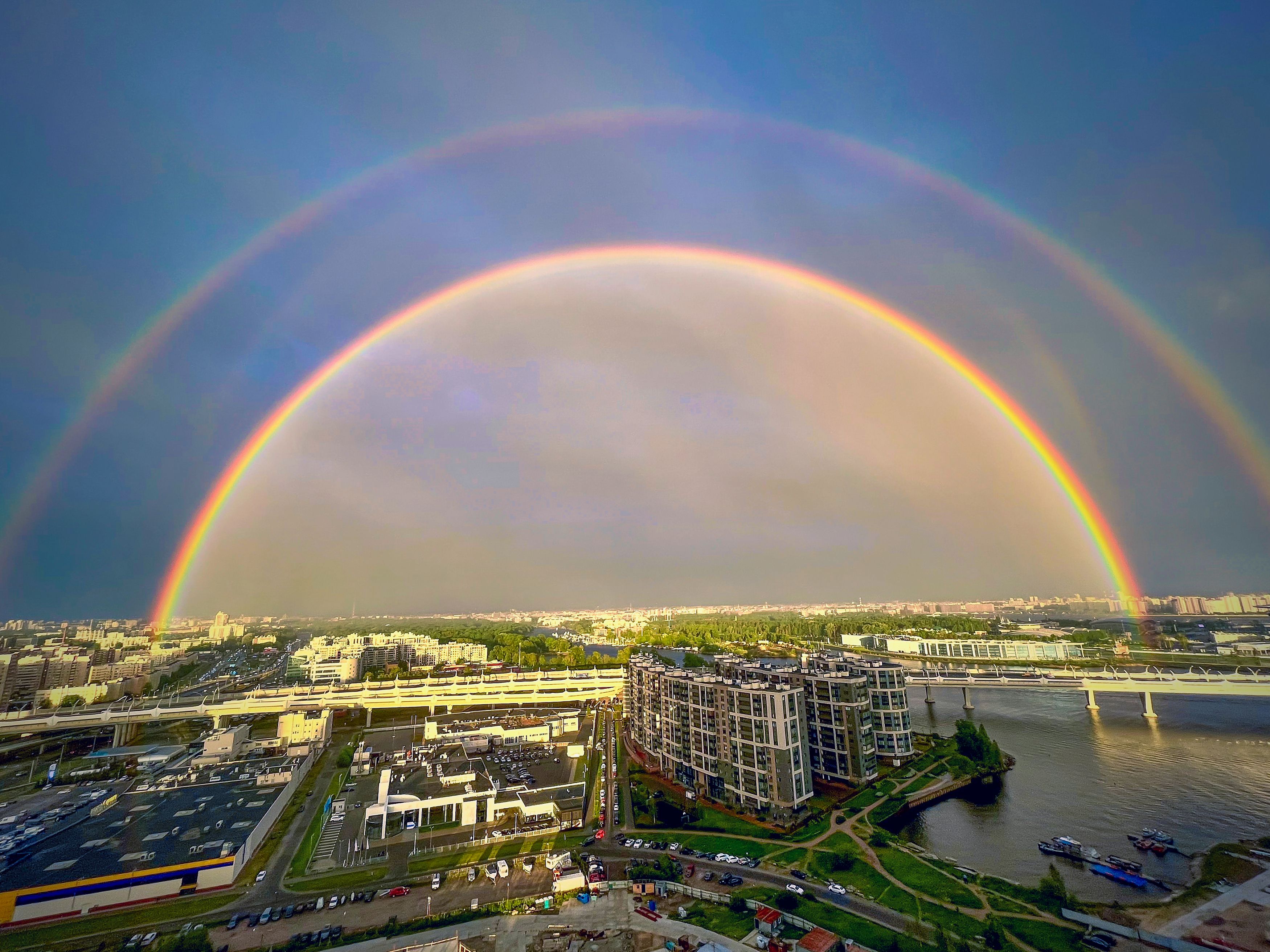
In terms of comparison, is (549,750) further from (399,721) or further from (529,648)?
(529,648)

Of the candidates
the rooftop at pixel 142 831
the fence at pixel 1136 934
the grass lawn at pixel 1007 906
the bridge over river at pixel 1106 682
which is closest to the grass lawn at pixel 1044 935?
the grass lawn at pixel 1007 906

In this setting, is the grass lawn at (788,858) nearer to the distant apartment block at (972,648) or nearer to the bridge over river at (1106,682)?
the bridge over river at (1106,682)

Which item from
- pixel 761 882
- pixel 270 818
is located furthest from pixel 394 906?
pixel 761 882

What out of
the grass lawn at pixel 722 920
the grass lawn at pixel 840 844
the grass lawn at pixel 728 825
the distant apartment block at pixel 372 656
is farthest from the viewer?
the distant apartment block at pixel 372 656

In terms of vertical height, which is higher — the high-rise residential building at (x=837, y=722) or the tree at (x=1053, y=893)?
the high-rise residential building at (x=837, y=722)

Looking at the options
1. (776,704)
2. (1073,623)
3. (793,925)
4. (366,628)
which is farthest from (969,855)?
(366,628)

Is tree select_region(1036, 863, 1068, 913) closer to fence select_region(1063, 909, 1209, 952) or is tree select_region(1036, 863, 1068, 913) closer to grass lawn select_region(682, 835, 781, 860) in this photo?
fence select_region(1063, 909, 1209, 952)

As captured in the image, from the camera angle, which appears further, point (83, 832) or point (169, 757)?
point (169, 757)
